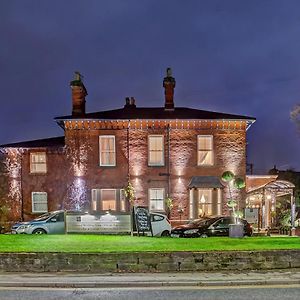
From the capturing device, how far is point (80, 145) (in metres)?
31.4

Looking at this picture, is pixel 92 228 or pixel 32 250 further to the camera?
pixel 92 228

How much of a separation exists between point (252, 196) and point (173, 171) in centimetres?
559

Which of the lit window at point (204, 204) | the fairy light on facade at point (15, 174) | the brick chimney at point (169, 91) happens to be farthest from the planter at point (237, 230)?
the fairy light on facade at point (15, 174)

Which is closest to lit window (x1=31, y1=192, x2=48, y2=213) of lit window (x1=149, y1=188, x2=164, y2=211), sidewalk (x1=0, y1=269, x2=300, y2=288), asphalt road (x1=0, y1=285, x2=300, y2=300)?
lit window (x1=149, y1=188, x2=164, y2=211)

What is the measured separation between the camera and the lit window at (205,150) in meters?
31.8

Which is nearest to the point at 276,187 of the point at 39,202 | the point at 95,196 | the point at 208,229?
the point at 208,229

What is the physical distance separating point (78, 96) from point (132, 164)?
18.3ft

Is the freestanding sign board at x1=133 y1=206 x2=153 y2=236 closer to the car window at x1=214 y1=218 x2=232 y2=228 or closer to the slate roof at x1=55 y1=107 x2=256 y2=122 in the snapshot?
the car window at x1=214 y1=218 x2=232 y2=228

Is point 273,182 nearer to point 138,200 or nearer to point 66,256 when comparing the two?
point 138,200

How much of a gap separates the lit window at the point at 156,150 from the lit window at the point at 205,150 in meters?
2.38

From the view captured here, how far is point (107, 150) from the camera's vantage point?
3164cm

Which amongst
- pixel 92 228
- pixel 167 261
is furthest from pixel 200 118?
pixel 167 261

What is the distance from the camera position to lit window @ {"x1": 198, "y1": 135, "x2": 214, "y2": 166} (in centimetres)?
3175

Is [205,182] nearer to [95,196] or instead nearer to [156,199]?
[156,199]
